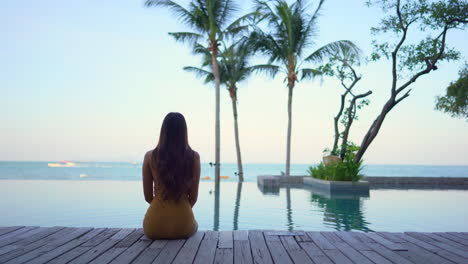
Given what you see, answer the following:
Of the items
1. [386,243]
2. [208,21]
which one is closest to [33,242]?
[386,243]

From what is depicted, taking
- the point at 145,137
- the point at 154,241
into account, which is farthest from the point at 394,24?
the point at 145,137

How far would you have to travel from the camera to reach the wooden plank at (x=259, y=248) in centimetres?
256

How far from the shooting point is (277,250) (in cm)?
282

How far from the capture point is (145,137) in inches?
1537

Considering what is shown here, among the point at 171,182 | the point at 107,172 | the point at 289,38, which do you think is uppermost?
the point at 289,38

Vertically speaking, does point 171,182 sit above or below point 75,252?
above

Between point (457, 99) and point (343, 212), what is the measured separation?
10105mm

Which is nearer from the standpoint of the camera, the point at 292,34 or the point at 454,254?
the point at 454,254

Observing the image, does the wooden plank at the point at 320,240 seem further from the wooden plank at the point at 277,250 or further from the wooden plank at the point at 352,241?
the wooden plank at the point at 277,250

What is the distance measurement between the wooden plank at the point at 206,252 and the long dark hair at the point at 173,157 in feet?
1.58

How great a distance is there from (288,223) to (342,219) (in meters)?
1.02

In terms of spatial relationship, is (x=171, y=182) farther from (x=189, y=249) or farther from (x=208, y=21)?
(x=208, y=21)

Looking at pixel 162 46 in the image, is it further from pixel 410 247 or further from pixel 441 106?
pixel 410 247

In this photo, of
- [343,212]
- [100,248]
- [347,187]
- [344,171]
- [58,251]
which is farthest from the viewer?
[344,171]
